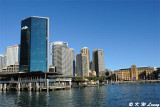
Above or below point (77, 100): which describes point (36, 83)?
above

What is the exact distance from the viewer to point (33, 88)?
A: 142m

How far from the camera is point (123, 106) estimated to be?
62.7 meters

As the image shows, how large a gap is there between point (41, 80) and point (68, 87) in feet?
98.9

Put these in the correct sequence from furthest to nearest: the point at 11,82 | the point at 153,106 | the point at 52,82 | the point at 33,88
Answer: the point at 11,82, the point at 52,82, the point at 33,88, the point at 153,106

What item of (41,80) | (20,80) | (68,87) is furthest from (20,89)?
(68,87)

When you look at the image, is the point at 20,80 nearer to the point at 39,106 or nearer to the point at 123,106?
the point at 39,106

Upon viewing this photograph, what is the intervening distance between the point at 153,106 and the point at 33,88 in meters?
99.4

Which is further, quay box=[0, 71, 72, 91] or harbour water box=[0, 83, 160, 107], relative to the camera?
quay box=[0, 71, 72, 91]

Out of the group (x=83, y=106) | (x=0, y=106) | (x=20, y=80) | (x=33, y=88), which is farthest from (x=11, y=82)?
(x=83, y=106)

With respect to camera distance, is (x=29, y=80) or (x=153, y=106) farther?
(x=29, y=80)

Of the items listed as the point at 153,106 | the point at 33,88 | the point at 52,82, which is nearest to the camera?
the point at 153,106

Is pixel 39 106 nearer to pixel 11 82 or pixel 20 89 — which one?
pixel 20 89

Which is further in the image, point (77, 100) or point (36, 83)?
point (36, 83)

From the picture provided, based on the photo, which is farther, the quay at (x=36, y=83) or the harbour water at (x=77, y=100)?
the quay at (x=36, y=83)
